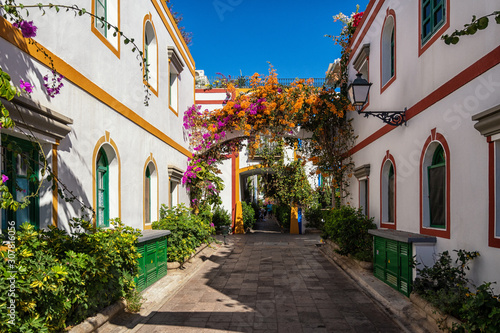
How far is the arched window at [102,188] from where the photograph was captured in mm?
7234

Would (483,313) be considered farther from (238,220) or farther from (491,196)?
(238,220)

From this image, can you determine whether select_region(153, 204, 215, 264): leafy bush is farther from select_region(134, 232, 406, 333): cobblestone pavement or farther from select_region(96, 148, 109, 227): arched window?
select_region(96, 148, 109, 227): arched window

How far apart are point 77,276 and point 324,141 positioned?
10.8 metres

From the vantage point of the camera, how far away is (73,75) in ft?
19.7

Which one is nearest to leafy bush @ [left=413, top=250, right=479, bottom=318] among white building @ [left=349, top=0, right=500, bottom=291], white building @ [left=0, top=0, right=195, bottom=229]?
white building @ [left=349, top=0, right=500, bottom=291]

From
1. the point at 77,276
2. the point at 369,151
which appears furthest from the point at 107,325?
the point at 369,151

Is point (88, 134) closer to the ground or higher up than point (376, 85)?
closer to the ground

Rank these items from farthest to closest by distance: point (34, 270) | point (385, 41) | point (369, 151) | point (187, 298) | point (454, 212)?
1. point (369, 151)
2. point (385, 41)
3. point (187, 298)
4. point (454, 212)
5. point (34, 270)

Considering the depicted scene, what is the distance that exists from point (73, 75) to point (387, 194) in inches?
284

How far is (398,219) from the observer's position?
28.9 feet

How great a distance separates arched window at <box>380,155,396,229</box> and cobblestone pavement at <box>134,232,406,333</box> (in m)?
1.65

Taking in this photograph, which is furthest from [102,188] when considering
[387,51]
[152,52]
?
[387,51]

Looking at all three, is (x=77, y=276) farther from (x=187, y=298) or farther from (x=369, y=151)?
(x=369, y=151)

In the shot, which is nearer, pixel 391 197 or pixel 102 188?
pixel 102 188
